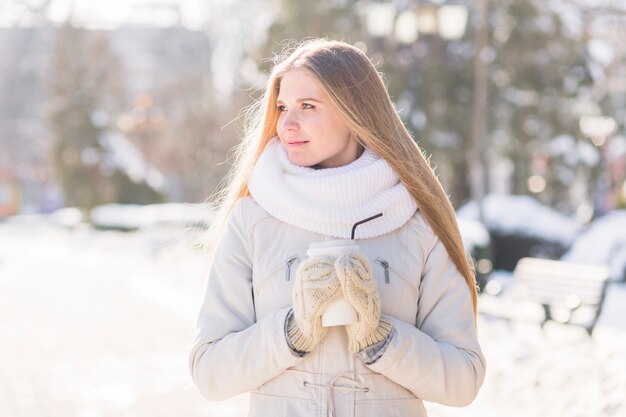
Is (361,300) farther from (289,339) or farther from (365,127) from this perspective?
(365,127)

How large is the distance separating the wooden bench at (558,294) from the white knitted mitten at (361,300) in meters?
6.55

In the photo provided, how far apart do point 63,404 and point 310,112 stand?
532 centimetres

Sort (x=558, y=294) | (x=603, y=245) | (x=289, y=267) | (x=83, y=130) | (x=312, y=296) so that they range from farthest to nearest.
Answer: (x=83, y=130)
(x=603, y=245)
(x=558, y=294)
(x=289, y=267)
(x=312, y=296)

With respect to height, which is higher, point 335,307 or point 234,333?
point 335,307

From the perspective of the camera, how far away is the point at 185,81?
144ft

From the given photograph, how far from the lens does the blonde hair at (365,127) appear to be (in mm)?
2455

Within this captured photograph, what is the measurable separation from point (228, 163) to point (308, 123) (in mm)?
14030

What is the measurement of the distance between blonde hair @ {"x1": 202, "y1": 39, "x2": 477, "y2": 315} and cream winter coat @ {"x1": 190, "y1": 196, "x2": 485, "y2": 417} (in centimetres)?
7

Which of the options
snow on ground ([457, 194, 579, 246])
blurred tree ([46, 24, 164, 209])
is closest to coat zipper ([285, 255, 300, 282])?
snow on ground ([457, 194, 579, 246])

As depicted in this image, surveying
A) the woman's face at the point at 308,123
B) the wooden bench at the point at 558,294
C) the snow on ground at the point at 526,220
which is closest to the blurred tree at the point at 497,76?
the snow on ground at the point at 526,220

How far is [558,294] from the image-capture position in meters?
9.41

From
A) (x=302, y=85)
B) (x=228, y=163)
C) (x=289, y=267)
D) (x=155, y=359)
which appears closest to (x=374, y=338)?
(x=289, y=267)

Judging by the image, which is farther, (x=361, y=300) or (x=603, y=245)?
(x=603, y=245)

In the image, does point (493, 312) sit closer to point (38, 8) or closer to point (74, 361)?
point (74, 361)
